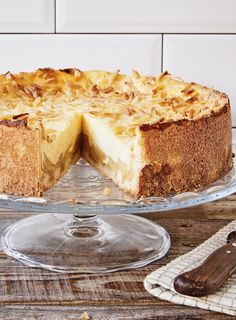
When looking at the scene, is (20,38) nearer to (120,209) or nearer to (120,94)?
(120,94)

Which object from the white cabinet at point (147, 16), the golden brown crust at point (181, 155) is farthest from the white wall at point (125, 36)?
the golden brown crust at point (181, 155)

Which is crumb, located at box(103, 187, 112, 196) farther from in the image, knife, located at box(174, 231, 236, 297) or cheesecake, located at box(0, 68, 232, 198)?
knife, located at box(174, 231, 236, 297)

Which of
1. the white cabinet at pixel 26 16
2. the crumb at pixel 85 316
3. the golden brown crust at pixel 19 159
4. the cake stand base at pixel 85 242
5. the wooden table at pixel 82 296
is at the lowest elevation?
the cake stand base at pixel 85 242

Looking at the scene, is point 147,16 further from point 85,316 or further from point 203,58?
point 85,316

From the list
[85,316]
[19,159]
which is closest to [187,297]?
[85,316]

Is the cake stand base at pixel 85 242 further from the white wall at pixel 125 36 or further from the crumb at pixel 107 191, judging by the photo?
the white wall at pixel 125 36

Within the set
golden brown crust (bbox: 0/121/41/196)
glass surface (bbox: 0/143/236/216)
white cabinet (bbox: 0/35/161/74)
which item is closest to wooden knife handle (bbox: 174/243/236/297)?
glass surface (bbox: 0/143/236/216)
